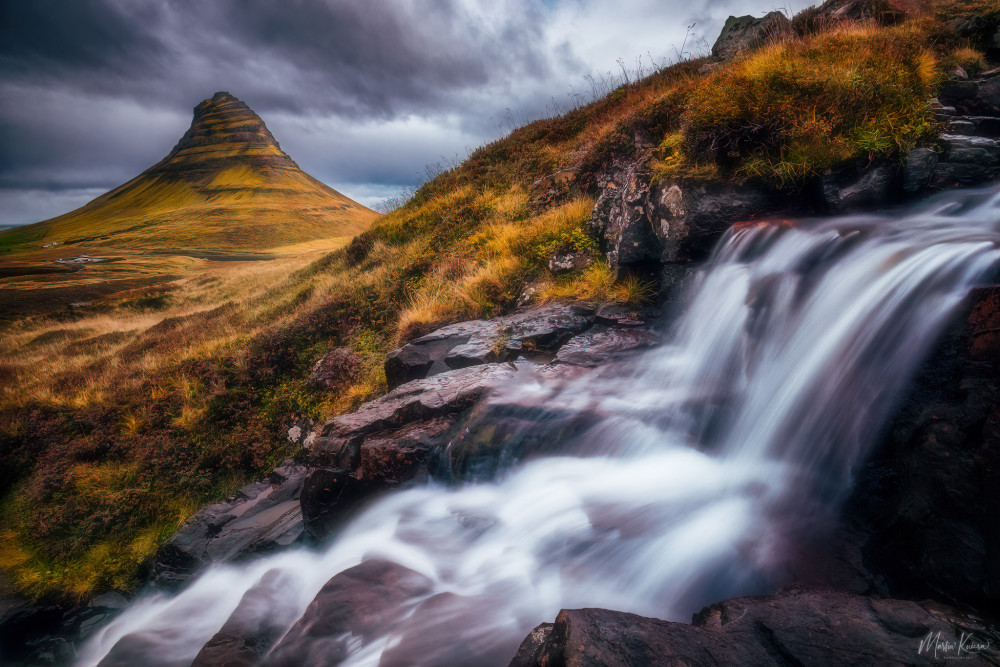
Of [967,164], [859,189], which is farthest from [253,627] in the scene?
[967,164]

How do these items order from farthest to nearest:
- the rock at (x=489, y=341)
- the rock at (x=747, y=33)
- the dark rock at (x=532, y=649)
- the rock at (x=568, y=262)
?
the rock at (x=747, y=33) < the rock at (x=568, y=262) < the rock at (x=489, y=341) < the dark rock at (x=532, y=649)

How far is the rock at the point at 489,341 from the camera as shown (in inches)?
234

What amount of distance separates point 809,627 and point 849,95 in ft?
21.0

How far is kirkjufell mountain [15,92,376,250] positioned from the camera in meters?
87.1

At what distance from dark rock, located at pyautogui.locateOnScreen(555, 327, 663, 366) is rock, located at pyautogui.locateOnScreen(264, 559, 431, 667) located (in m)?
3.14

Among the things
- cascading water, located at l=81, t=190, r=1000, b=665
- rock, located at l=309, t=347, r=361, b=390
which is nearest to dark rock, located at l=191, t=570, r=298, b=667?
cascading water, located at l=81, t=190, r=1000, b=665

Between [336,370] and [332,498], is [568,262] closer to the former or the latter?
[336,370]

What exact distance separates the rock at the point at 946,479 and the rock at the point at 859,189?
276 cm

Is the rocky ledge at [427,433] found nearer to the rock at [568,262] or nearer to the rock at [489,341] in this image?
the rock at [489,341]

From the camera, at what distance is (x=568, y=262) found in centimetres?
738

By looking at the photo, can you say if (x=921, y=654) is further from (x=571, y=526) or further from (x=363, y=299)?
(x=363, y=299)

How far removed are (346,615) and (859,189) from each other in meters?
7.23

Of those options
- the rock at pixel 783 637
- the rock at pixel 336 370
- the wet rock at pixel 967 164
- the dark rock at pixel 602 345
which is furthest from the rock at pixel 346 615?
A: the wet rock at pixel 967 164

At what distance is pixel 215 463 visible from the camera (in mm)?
7492
